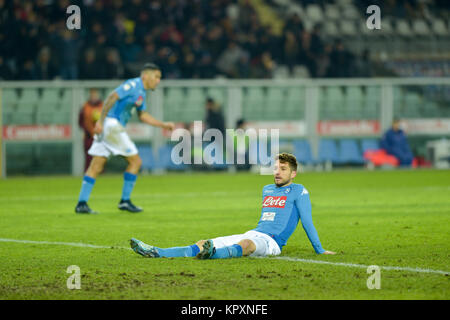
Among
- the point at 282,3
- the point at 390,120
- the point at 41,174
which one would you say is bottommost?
the point at 41,174

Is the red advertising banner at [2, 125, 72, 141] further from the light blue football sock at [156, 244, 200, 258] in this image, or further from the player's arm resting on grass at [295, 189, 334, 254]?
the player's arm resting on grass at [295, 189, 334, 254]

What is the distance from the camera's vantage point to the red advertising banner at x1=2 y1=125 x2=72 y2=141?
2255 cm

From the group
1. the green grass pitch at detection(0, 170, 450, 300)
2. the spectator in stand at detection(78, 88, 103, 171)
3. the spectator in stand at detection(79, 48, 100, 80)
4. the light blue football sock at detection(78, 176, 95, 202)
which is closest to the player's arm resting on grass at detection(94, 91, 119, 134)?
the light blue football sock at detection(78, 176, 95, 202)

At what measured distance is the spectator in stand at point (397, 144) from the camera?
22.7m

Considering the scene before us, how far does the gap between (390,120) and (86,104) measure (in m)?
8.93

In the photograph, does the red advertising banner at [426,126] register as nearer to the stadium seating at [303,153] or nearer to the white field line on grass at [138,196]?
the stadium seating at [303,153]

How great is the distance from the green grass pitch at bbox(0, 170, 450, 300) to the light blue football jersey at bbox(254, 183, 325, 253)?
9.4 inches

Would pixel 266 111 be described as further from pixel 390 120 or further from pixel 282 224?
pixel 282 224

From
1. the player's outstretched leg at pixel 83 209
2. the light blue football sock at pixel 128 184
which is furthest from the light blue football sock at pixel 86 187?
the light blue football sock at pixel 128 184

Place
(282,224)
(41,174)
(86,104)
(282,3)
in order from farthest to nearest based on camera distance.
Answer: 1. (282,3)
2. (41,174)
3. (86,104)
4. (282,224)

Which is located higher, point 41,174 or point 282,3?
point 282,3
